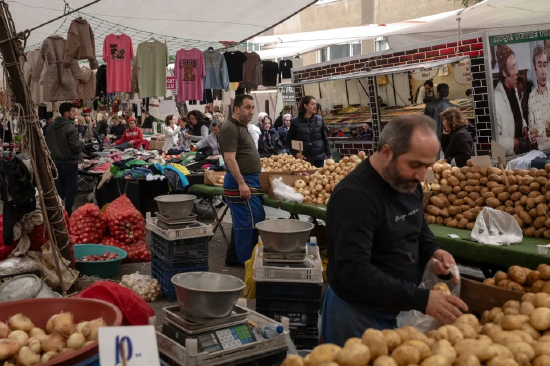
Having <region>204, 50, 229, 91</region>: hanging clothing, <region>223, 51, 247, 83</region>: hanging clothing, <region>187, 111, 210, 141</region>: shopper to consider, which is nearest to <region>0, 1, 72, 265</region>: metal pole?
<region>204, 50, 229, 91</region>: hanging clothing

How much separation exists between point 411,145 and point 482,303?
38.7 inches

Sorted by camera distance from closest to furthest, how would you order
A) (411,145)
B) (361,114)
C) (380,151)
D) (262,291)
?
(411,145) < (380,151) < (262,291) < (361,114)

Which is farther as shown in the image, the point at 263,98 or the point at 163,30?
the point at 263,98

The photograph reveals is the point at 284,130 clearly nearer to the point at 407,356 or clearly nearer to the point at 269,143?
the point at 269,143

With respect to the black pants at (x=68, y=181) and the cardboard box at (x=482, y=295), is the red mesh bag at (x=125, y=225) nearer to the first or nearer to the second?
the black pants at (x=68, y=181)

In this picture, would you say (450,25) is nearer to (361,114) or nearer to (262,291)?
(361,114)

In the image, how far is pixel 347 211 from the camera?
2402mm

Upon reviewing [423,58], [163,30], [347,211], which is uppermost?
[163,30]

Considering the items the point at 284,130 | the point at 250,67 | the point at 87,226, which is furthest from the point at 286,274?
the point at 284,130

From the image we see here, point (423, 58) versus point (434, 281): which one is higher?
point (423, 58)

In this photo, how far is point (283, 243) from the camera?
411cm

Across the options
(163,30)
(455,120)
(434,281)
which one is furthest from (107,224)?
(434,281)

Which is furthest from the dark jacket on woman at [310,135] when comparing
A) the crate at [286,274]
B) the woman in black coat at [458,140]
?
the crate at [286,274]

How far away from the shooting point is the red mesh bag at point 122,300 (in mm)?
3342
